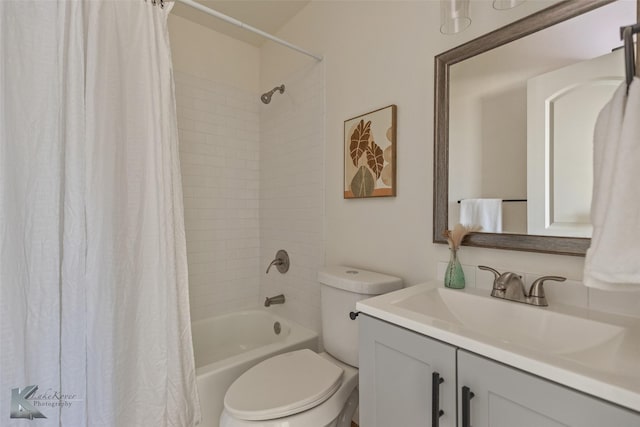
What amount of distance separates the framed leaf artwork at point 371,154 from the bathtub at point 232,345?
36.9 inches

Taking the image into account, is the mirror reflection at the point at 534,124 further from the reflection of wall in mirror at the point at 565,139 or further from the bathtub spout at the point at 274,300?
the bathtub spout at the point at 274,300

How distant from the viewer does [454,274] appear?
1.10 meters

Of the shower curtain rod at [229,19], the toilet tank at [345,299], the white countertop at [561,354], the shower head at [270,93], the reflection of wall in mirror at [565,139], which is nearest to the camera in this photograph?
the white countertop at [561,354]

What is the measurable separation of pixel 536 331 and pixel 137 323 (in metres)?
1.48

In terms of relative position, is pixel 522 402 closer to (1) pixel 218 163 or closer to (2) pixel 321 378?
(2) pixel 321 378

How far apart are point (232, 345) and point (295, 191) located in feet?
4.09

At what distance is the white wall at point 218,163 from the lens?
2061 mm

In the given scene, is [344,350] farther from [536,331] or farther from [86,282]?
[86,282]

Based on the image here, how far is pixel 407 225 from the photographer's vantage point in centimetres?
133

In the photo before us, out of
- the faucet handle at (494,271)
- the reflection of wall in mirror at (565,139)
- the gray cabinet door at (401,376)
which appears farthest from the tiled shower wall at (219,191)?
the reflection of wall in mirror at (565,139)

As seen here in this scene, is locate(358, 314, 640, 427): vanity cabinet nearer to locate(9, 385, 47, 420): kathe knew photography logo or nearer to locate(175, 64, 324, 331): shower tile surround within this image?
locate(175, 64, 324, 331): shower tile surround

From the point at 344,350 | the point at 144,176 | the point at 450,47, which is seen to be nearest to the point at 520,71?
the point at 450,47

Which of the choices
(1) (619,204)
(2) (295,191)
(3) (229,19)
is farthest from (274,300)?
(1) (619,204)

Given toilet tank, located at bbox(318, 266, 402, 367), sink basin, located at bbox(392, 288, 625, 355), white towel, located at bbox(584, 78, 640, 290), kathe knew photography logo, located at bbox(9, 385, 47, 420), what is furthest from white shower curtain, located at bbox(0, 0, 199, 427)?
white towel, located at bbox(584, 78, 640, 290)
